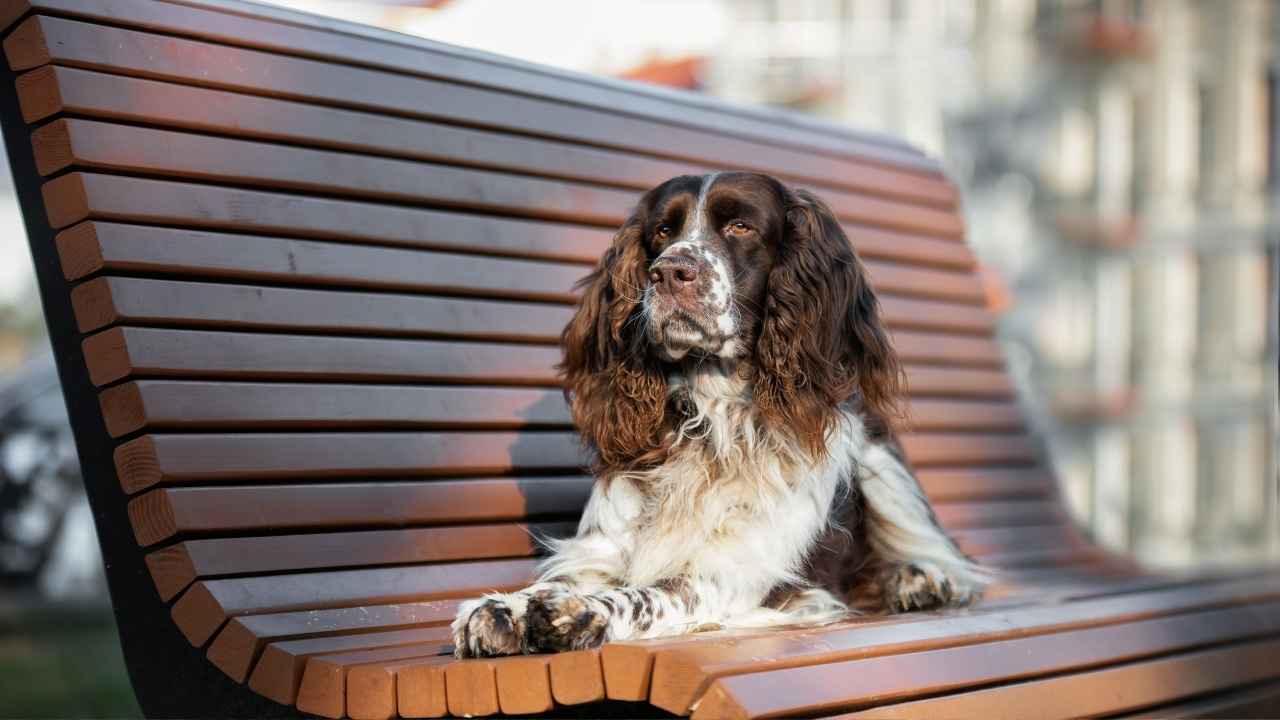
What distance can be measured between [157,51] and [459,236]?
0.85 meters

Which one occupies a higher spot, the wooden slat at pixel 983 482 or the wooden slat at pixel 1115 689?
the wooden slat at pixel 983 482

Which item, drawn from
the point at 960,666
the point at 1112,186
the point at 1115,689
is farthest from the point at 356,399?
the point at 1112,186

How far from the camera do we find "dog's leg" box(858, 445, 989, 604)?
3.67 m

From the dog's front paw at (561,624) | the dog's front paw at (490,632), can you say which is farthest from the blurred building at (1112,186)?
the dog's front paw at (490,632)

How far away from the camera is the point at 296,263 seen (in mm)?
3531

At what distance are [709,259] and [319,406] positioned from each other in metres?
0.91

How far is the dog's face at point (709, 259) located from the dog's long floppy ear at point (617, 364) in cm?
5

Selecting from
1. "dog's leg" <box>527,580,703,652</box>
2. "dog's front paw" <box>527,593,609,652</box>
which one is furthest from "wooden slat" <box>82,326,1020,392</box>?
"dog's front paw" <box>527,593,609,652</box>

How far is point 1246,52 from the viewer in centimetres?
2283

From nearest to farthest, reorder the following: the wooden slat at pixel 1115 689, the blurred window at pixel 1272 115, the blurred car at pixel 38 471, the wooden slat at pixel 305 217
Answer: the wooden slat at pixel 1115 689 < the wooden slat at pixel 305 217 < the blurred car at pixel 38 471 < the blurred window at pixel 1272 115

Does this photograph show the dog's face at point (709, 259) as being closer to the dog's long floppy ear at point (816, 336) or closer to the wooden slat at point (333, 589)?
the dog's long floppy ear at point (816, 336)

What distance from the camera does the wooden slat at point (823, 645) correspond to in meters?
2.38

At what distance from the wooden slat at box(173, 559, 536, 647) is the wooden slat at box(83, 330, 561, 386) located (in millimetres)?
451

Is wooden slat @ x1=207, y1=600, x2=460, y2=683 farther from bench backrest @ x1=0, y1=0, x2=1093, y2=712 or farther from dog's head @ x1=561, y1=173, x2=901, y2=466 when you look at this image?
dog's head @ x1=561, y1=173, x2=901, y2=466
